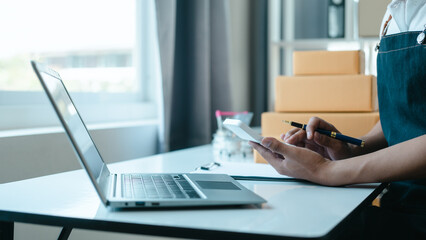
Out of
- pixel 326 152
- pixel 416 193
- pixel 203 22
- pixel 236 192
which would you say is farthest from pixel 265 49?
pixel 236 192

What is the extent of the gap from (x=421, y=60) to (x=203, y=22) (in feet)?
4.23

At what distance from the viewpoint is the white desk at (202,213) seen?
62 centimetres

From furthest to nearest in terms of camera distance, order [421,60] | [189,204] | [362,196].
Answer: [421,60], [362,196], [189,204]

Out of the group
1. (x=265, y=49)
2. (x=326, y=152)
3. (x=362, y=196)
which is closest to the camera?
(x=362, y=196)

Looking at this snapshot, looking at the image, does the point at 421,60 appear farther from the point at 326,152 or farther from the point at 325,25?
the point at 325,25

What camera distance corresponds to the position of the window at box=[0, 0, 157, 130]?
157 centimetres

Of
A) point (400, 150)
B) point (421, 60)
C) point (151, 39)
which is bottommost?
point (400, 150)

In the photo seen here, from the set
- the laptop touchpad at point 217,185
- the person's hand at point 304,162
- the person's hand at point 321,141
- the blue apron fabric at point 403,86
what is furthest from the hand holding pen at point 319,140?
the laptop touchpad at point 217,185

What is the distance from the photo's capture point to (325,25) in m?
3.21

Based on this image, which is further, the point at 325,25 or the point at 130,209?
the point at 325,25

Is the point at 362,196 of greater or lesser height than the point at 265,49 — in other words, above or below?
below

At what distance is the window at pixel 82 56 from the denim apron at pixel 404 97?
1114 millimetres

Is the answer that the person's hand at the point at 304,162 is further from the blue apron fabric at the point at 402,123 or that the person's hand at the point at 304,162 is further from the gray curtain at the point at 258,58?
the gray curtain at the point at 258,58

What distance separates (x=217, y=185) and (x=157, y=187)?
11cm
